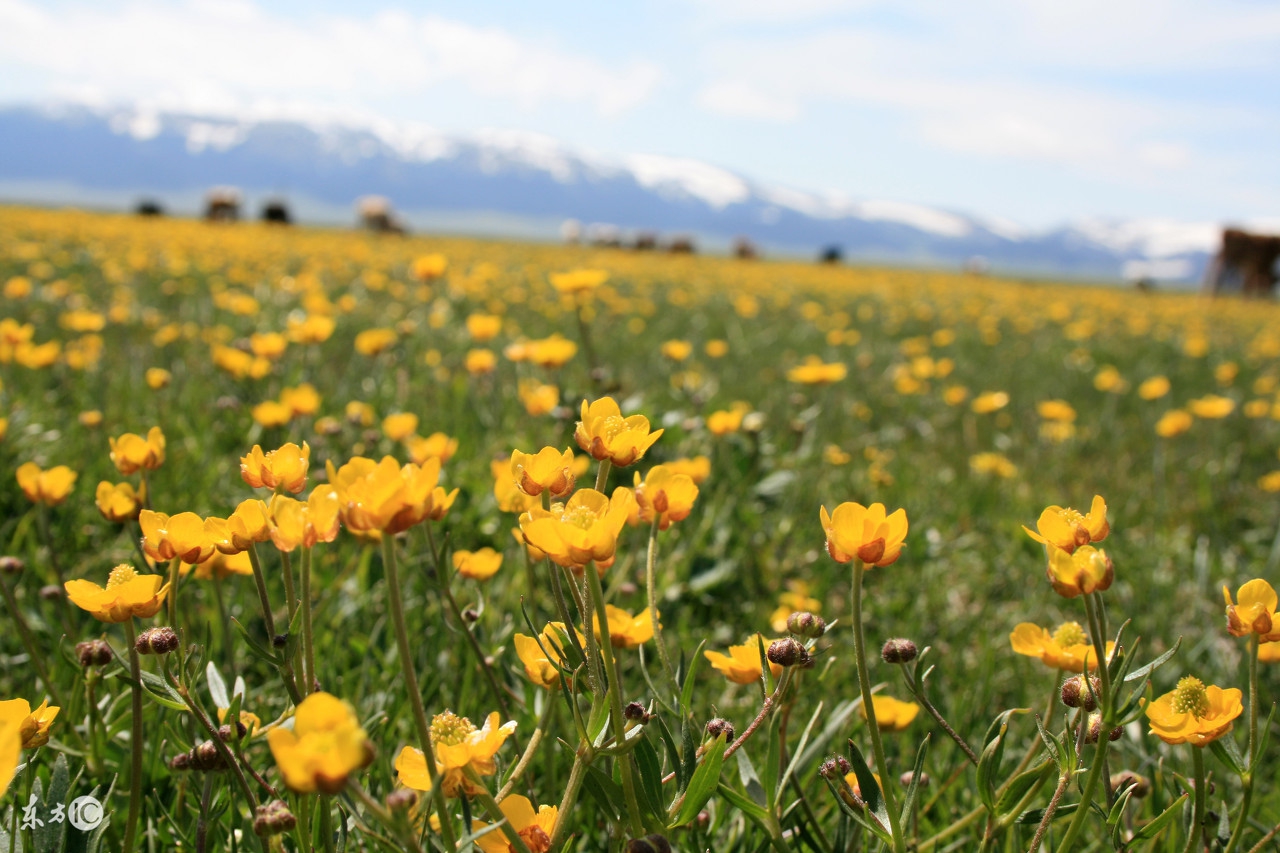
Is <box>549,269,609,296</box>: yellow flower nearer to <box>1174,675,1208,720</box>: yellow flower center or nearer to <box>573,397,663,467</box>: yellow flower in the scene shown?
<box>573,397,663,467</box>: yellow flower

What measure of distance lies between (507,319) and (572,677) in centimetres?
513

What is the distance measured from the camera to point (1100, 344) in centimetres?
733

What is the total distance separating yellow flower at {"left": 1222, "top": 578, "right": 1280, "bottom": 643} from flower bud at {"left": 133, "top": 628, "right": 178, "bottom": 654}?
0.96 metres

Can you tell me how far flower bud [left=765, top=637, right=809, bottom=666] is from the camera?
78 cm

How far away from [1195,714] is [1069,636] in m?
0.15

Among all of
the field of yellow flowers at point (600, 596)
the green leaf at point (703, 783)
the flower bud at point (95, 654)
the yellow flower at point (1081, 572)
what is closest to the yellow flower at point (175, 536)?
the field of yellow flowers at point (600, 596)

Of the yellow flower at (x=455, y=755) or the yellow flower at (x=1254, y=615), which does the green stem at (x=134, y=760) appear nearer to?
the yellow flower at (x=455, y=755)

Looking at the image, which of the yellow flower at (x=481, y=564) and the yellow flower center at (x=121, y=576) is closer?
the yellow flower center at (x=121, y=576)

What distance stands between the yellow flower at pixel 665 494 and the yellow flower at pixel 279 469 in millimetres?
A: 333

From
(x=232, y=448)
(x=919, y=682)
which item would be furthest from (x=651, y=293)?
(x=919, y=682)

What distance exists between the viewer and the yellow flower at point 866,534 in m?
0.75

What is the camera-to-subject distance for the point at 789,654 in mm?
784

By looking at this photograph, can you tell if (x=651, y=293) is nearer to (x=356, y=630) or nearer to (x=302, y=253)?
(x=302, y=253)

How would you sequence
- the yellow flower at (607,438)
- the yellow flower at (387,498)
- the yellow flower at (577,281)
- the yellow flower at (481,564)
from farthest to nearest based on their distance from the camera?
the yellow flower at (577,281) → the yellow flower at (481,564) → the yellow flower at (607,438) → the yellow flower at (387,498)
